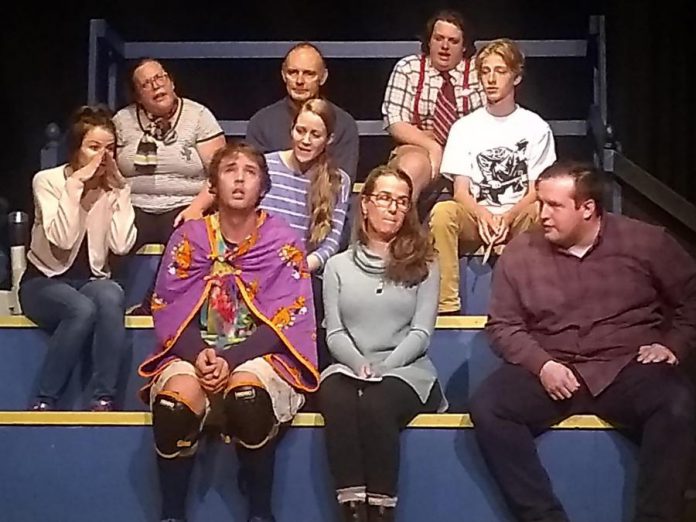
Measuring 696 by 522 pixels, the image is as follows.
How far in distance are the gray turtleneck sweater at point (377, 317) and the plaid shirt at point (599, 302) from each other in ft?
0.55

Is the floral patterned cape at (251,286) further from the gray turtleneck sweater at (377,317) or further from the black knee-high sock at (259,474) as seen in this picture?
the black knee-high sock at (259,474)

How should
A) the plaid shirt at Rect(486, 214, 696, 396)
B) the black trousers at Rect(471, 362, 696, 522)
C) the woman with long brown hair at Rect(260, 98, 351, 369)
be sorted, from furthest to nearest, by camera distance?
1. the woman with long brown hair at Rect(260, 98, 351, 369)
2. the plaid shirt at Rect(486, 214, 696, 396)
3. the black trousers at Rect(471, 362, 696, 522)

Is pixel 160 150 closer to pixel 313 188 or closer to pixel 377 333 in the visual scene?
pixel 313 188

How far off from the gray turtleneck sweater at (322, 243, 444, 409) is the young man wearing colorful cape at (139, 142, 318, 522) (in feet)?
0.22

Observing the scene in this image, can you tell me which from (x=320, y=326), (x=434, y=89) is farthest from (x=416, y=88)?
(x=320, y=326)

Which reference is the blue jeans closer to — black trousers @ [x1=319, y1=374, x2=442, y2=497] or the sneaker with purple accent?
the sneaker with purple accent

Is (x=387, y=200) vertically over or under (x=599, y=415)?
over

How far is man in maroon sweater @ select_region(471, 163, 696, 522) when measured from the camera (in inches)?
110

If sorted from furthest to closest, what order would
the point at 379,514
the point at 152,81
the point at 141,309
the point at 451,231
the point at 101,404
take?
the point at 152,81, the point at 141,309, the point at 451,231, the point at 101,404, the point at 379,514

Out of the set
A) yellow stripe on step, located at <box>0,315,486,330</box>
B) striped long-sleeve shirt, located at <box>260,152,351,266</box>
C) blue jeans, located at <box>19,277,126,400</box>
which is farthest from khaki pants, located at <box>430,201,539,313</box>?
blue jeans, located at <box>19,277,126,400</box>

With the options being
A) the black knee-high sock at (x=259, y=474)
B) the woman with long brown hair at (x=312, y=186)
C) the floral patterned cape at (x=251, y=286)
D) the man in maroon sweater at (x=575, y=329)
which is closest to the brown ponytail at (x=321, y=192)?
the woman with long brown hair at (x=312, y=186)

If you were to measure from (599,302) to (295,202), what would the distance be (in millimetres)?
944

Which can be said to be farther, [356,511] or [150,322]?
[150,322]

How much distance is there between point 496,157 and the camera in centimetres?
365
